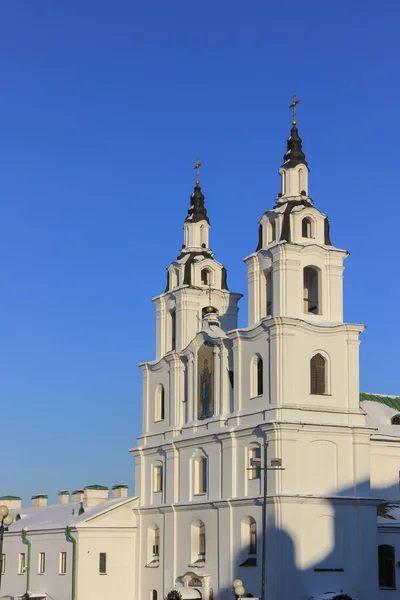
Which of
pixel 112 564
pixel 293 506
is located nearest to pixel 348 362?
pixel 293 506

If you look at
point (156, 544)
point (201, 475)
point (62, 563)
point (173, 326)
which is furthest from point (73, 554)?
point (173, 326)

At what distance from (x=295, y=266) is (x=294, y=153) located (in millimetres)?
6678

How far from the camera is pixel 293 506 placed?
4381 centimetres

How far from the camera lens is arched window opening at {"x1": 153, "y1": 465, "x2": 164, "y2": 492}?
54734mm

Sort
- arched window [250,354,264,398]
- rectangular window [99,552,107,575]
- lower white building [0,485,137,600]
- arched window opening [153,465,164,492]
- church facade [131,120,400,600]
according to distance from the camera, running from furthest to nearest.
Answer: arched window opening [153,465,164,492]
rectangular window [99,552,107,575]
lower white building [0,485,137,600]
arched window [250,354,264,398]
church facade [131,120,400,600]

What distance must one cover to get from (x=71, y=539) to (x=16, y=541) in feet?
26.7

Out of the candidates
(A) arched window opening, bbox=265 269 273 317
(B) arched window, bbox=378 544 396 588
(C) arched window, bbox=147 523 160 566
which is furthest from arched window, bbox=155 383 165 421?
(B) arched window, bbox=378 544 396 588

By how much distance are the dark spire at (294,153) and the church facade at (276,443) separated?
7 cm

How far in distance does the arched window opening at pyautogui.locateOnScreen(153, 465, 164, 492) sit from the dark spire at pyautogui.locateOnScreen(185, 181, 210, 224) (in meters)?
13.7

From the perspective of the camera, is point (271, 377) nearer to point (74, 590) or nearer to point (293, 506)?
point (293, 506)

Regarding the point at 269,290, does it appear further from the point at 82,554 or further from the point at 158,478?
the point at 82,554

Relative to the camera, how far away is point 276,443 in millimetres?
44312

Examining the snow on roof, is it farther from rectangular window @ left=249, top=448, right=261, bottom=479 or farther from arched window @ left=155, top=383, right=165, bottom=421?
rectangular window @ left=249, top=448, right=261, bottom=479

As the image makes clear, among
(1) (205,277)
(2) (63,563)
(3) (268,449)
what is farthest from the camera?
(1) (205,277)
